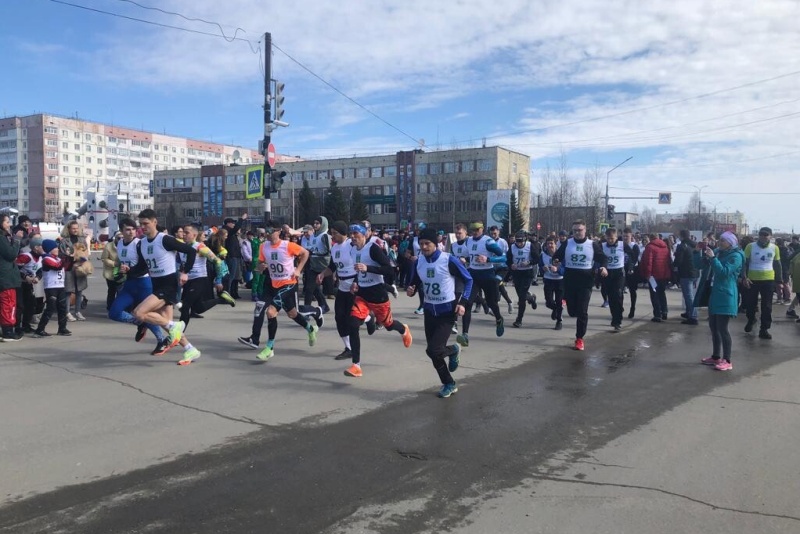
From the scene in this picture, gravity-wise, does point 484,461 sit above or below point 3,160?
below

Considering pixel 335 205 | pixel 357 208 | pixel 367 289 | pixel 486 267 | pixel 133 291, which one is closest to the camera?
pixel 367 289

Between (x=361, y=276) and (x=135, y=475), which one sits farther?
(x=361, y=276)

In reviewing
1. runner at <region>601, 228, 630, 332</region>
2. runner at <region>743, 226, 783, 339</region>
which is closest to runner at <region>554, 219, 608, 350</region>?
runner at <region>601, 228, 630, 332</region>

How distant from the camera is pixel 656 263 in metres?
12.7

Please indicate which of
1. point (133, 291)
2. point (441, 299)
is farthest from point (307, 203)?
point (441, 299)

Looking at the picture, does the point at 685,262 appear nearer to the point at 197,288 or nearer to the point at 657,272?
the point at 657,272

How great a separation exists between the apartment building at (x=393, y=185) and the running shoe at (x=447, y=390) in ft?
209

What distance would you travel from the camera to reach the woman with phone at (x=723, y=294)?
8125mm

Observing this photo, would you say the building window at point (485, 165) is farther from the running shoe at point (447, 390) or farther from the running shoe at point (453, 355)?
the running shoe at point (447, 390)

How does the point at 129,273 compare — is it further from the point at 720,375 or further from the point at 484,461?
the point at 720,375

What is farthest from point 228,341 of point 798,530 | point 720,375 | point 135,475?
point 798,530

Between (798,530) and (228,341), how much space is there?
7.95 meters

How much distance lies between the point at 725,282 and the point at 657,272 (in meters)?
4.53

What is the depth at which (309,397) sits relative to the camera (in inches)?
256
